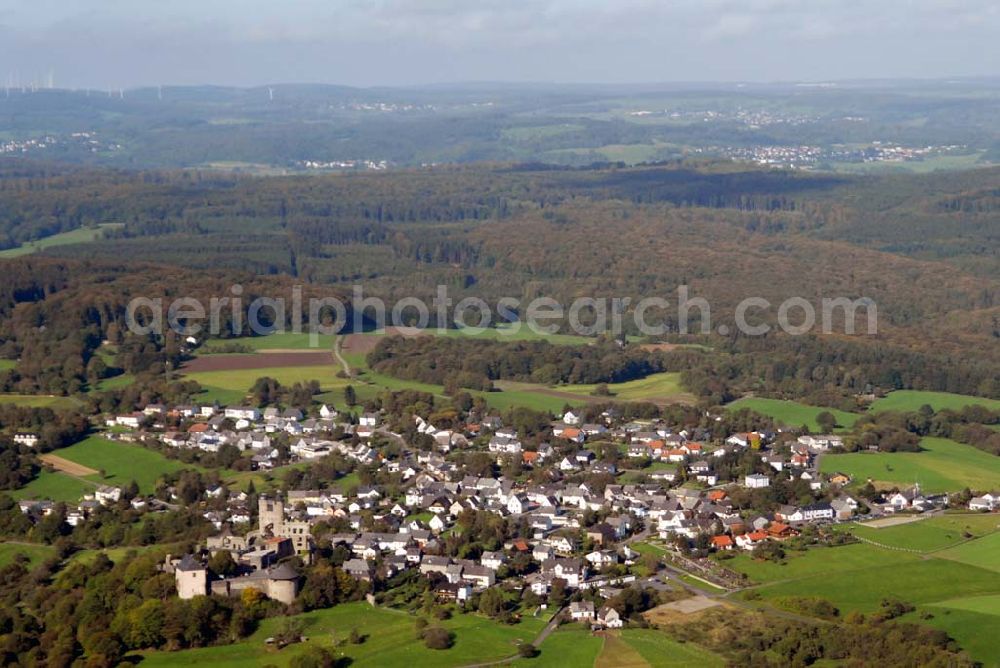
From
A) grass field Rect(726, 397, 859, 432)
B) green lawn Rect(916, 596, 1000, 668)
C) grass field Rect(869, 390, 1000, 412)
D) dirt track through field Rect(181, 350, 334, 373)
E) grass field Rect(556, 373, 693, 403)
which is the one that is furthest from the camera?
dirt track through field Rect(181, 350, 334, 373)

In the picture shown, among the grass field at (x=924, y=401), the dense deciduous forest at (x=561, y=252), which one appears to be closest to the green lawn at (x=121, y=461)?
the dense deciduous forest at (x=561, y=252)

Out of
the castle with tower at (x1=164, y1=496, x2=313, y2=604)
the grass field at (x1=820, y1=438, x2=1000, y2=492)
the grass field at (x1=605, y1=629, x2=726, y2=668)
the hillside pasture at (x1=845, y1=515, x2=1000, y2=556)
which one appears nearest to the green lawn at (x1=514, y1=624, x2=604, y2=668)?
the grass field at (x1=605, y1=629, x2=726, y2=668)

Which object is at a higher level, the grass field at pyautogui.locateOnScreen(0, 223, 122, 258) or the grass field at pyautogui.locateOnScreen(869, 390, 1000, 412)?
the grass field at pyautogui.locateOnScreen(869, 390, 1000, 412)

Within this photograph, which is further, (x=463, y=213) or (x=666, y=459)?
(x=463, y=213)

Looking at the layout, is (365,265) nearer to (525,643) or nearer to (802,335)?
(802,335)

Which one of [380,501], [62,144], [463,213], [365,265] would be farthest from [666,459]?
[62,144]

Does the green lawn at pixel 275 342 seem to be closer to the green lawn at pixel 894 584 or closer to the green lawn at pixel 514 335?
the green lawn at pixel 514 335

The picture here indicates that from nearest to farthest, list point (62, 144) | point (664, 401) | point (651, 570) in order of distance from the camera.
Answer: point (651, 570) → point (664, 401) → point (62, 144)

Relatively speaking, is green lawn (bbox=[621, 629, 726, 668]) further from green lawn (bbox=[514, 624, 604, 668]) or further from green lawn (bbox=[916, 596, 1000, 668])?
green lawn (bbox=[916, 596, 1000, 668])
